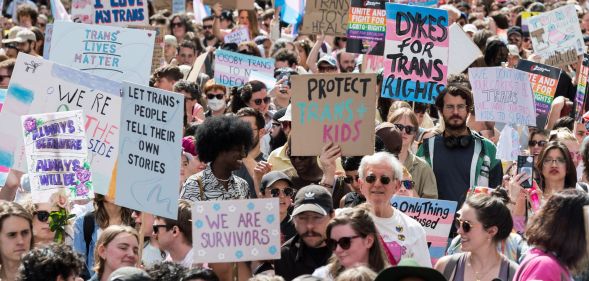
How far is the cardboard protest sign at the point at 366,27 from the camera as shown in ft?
49.6

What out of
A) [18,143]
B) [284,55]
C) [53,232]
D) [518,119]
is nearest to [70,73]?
[18,143]

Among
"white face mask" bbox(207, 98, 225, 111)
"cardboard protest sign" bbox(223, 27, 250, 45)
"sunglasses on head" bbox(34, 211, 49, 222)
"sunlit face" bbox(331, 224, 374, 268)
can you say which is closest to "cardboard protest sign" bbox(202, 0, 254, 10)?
"cardboard protest sign" bbox(223, 27, 250, 45)

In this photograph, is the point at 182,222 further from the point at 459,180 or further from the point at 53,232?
the point at 459,180

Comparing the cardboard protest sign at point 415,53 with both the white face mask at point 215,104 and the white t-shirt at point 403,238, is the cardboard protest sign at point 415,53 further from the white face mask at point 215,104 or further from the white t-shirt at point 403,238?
the white t-shirt at point 403,238

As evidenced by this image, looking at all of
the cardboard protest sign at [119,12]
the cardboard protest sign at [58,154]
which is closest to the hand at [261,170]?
the cardboard protest sign at [58,154]

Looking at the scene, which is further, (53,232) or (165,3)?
(165,3)

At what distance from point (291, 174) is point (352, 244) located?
2593 mm

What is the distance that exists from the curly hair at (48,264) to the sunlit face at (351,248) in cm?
128

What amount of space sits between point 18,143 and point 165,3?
1458 centimetres

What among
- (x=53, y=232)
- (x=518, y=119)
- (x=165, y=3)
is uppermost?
(x=165, y=3)

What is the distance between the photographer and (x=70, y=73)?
943 cm

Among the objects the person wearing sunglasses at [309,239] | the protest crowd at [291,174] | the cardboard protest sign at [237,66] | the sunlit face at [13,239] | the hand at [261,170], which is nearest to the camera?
the protest crowd at [291,174]

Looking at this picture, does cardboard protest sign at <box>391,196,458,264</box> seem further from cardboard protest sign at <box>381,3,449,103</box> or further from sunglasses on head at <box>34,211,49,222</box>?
cardboard protest sign at <box>381,3,449,103</box>

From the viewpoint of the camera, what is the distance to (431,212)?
28.8 feet
